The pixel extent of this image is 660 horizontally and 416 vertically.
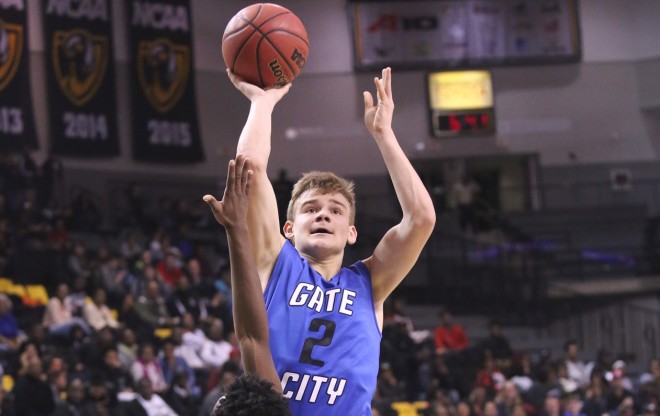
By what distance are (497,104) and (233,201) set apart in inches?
794

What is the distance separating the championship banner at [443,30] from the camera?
22.5m

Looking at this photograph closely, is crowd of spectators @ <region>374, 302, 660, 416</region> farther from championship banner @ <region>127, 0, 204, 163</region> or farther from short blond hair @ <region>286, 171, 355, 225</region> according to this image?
short blond hair @ <region>286, 171, 355, 225</region>

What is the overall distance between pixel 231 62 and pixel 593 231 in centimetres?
1799

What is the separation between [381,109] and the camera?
13.9 feet

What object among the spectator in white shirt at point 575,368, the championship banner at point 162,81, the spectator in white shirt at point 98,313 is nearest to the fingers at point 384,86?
the spectator in white shirt at point 98,313

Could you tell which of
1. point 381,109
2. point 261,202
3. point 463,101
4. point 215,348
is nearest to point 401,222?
point 381,109

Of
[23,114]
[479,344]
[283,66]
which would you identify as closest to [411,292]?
[479,344]

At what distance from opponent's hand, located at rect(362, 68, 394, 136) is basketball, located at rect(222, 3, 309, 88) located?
376 millimetres

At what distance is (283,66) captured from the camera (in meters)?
4.46

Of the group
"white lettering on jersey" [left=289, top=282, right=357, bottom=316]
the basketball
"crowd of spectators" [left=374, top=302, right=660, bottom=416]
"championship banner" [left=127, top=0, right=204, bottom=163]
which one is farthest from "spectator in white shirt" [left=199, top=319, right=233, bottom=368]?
"white lettering on jersey" [left=289, top=282, right=357, bottom=316]

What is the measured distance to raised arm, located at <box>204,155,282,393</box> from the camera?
3422 mm

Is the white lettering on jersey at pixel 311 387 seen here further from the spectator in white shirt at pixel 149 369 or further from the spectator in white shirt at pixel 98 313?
the spectator in white shirt at pixel 98 313

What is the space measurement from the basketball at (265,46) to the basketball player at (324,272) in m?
0.06

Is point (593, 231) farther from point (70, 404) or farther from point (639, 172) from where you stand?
point (70, 404)
